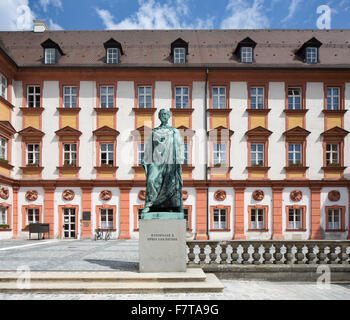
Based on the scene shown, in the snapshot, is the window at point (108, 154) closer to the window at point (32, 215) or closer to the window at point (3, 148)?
the window at point (32, 215)

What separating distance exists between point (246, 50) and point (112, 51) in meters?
8.51

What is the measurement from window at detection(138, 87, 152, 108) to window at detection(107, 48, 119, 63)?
2.57m

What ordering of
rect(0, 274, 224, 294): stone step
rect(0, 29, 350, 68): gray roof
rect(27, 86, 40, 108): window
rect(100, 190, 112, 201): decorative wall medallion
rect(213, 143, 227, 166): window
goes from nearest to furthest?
rect(0, 274, 224, 294): stone step, rect(100, 190, 112, 201): decorative wall medallion, rect(213, 143, 227, 166): window, rect(27, 86, 40, 108): window, rect(0, 29, 350, 68): gray roof

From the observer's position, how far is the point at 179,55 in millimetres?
22219

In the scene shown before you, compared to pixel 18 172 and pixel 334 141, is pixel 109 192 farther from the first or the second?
pixel 334 141

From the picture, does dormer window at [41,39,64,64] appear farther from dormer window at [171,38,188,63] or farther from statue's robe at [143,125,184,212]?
statue's robe at [143,125,184,212]

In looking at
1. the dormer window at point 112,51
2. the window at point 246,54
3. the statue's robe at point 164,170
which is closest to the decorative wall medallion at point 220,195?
the window at point 246,54

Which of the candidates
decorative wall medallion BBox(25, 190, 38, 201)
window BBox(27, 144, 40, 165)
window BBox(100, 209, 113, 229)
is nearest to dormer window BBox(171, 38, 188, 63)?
window BBox(27, 144, 40, 165)

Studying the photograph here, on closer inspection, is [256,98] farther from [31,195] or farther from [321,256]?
[31,195]

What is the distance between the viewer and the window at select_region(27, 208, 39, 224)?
2102cm

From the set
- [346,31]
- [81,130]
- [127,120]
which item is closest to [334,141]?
[346,31]
